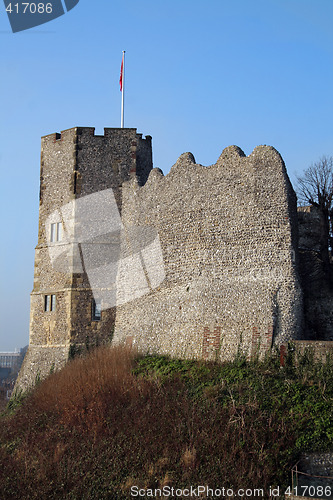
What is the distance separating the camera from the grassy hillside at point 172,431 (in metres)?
13.7

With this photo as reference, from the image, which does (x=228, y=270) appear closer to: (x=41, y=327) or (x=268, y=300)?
(x=268, y=300)

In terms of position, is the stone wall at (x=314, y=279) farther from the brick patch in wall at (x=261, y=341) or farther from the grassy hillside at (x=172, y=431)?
the grassy hillside at (x=172, y=431)

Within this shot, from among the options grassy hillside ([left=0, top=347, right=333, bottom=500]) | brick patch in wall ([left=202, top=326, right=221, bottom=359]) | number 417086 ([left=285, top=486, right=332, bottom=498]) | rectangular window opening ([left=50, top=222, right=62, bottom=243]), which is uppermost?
rectangular window opening ([left=50, top=222, right=62, bottom=243])

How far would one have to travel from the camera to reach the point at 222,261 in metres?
18.8

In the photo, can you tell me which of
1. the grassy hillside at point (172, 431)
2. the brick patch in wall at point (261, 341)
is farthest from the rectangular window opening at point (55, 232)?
the brick patch in wall at point (261, 341)

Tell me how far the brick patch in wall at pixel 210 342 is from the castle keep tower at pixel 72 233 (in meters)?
4.54

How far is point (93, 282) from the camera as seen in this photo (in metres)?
22.0

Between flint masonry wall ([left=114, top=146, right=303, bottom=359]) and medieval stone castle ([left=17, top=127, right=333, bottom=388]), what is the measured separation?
0.03 metres

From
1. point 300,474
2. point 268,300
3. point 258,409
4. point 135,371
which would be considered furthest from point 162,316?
point 300,474

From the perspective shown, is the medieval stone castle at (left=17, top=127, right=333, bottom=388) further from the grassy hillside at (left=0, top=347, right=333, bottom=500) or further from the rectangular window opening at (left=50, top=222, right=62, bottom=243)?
the grassy hillside at (left=0, top=347, right=333, bottom=500)

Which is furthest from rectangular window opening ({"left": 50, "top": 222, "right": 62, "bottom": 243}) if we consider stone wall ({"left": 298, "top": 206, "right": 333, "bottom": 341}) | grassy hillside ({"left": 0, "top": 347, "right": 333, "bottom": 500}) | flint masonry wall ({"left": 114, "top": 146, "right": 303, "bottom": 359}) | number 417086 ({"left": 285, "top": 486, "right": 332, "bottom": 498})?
number 417086 ({"left": 285, "top": 486, "right": 332, "bottom": 498})

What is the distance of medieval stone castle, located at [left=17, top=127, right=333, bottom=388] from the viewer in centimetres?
1778

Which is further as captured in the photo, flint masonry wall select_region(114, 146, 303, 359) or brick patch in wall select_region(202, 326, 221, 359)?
brick patch in wall select_region(202, 326, 221, 359)

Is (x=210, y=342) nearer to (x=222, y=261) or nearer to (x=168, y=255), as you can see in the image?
(x=222, y=261)
